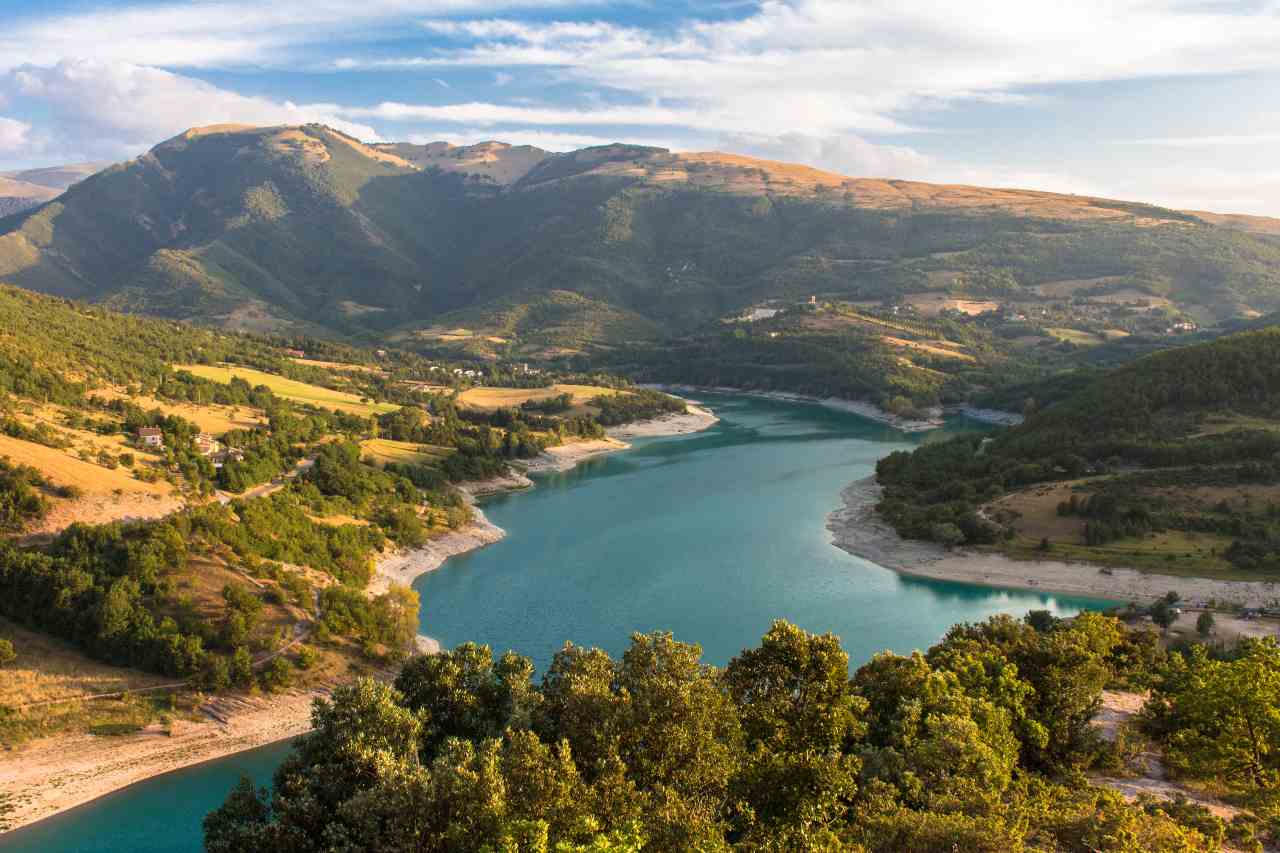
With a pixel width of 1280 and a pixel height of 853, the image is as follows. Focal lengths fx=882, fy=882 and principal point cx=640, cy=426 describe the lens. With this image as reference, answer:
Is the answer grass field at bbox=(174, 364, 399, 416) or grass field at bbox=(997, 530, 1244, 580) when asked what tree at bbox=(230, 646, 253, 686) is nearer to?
grass field at bbox=(997, 530, 1244, 580)

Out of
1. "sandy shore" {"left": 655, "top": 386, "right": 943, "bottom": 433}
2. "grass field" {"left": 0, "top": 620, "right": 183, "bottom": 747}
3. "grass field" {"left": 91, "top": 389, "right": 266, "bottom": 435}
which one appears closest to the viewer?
"grass field" {"left": 0, "top": 620, "right": 183, "bottom": 747}

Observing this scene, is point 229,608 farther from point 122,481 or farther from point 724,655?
point 724,655

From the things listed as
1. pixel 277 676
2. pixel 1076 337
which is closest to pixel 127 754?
pixel 277 676

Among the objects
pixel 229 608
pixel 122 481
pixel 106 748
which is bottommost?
pixel 106 748

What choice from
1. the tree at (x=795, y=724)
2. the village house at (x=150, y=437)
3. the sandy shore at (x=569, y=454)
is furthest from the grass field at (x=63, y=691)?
the sandy shore at (x=569, y=454)

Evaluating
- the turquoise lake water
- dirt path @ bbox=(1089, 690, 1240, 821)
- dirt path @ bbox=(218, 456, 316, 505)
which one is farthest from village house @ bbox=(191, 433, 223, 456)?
dirt path @ bbox=(1089, 690, 1240, 821)

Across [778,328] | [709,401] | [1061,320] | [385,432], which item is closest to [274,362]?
[385,432]
